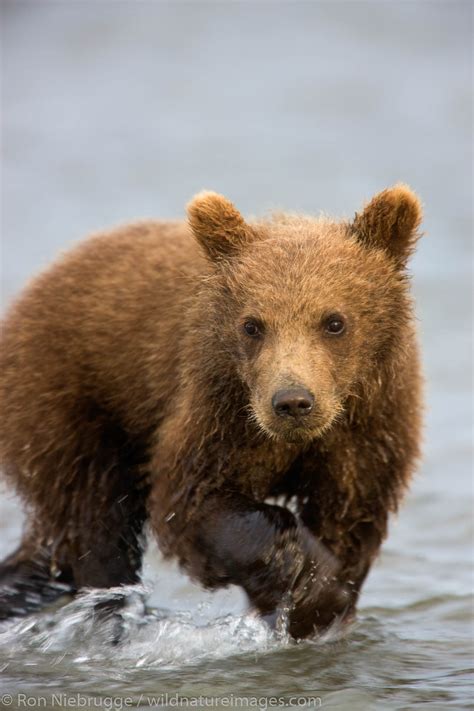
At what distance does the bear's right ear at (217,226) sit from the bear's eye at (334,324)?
684 millimetres

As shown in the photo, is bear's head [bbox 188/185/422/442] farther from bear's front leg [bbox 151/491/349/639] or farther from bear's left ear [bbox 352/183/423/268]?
bear's front leg [bbox 151/491/349/639]

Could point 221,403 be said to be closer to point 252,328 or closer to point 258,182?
point 252,328

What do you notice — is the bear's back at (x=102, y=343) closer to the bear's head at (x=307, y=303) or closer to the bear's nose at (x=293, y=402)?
the bear's head at (x=307, y=303)

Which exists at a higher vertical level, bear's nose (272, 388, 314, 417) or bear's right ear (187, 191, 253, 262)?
bear's right ear (187, 191, 253, 262)

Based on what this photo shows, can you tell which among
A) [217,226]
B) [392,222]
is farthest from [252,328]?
[392,222]

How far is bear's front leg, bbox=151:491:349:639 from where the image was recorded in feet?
26.3

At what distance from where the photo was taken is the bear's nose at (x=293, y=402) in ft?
23.4

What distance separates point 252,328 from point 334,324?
42 centimetres

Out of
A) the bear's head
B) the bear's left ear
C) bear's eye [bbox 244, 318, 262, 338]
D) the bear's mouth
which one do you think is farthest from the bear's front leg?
the bear's left ear

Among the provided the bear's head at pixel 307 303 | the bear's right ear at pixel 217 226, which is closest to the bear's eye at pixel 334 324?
the bear's head at pixel 307 303

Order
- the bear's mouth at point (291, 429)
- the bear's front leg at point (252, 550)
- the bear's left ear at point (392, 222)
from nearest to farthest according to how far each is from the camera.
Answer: the bear's mouth at point (291, 429), the bear's left ear at point (392, 222), the bear's front leg at point (252, 550)

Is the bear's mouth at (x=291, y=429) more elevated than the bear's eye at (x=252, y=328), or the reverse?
the bear's eye at (x=252, y=328)

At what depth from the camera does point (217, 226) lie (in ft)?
25.8

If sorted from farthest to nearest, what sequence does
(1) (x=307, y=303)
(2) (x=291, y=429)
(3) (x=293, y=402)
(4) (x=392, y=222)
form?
(4) (x=392, y=222) → (1) (x=307, y=303) → (2) (x=291, y=429) → (3) (x=293, y=402)
